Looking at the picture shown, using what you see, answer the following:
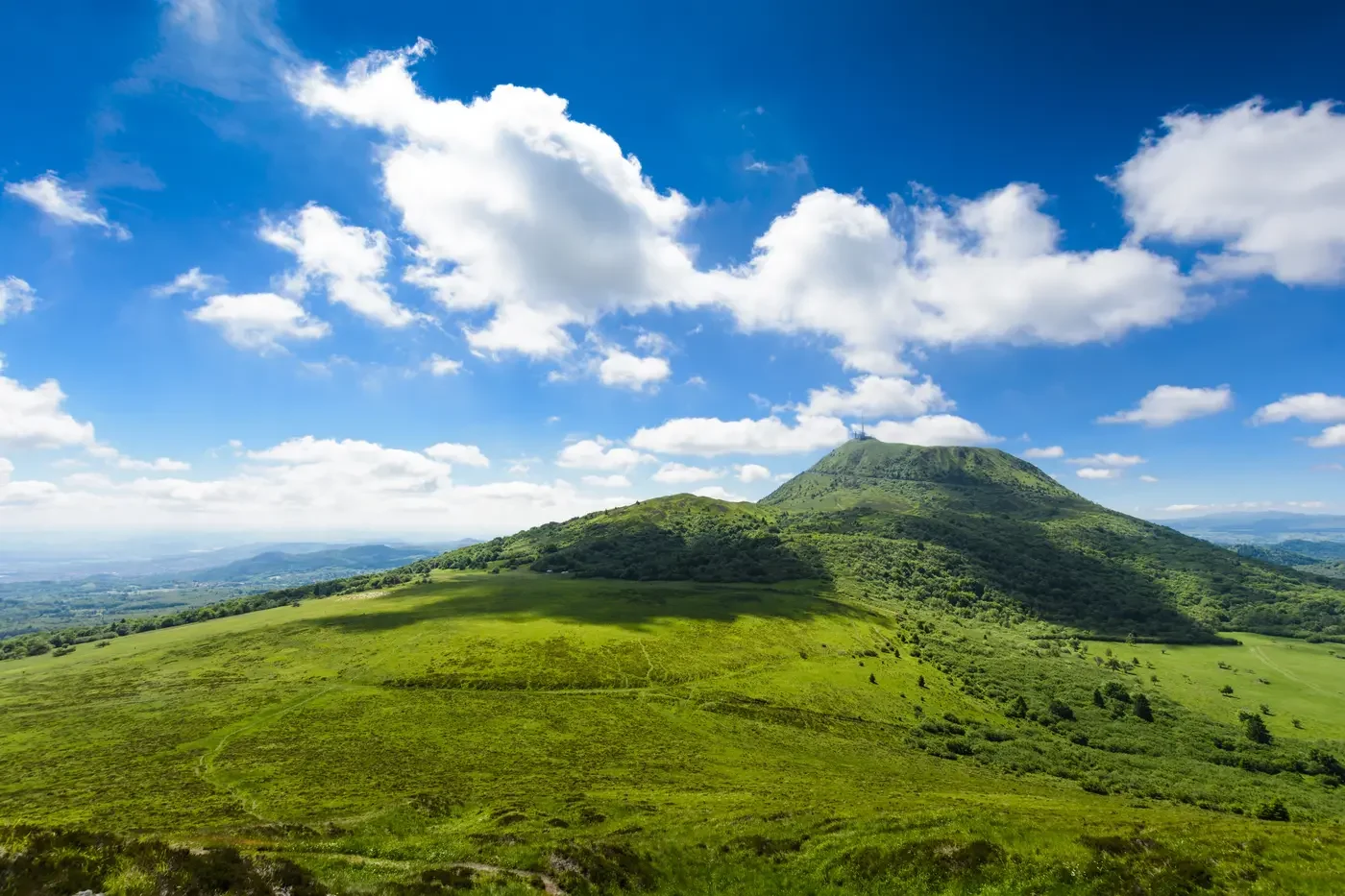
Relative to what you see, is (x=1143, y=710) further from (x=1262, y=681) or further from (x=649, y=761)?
(x=649, y=761)

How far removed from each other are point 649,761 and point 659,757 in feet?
6.32

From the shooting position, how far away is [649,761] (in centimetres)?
7144

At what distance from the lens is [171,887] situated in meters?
22.6

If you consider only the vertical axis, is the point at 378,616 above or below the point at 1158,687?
above

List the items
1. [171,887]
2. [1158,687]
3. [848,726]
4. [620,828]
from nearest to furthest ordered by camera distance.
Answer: [171,887] → [620,828] → [848,726] → [1158,687]

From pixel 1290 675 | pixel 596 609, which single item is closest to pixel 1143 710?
pixel 1290 675

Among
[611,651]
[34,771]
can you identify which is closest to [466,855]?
[34,771]

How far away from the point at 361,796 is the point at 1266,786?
12538 centimetres

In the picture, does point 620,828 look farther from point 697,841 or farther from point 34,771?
point 34,771

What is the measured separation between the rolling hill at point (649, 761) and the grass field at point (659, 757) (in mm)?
490

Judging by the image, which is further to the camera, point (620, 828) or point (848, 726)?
Answer: point (848, 726)

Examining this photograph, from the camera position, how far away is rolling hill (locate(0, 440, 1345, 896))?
30.5 m

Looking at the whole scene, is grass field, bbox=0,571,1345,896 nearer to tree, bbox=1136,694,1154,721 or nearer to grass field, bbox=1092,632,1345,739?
grass field, bbox=1092,632,1345,739

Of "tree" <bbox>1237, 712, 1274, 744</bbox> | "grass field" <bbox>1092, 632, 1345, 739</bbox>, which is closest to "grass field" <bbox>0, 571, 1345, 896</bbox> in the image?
"grass field" <bbox>1092, 632, 1345, 739</bbox>
